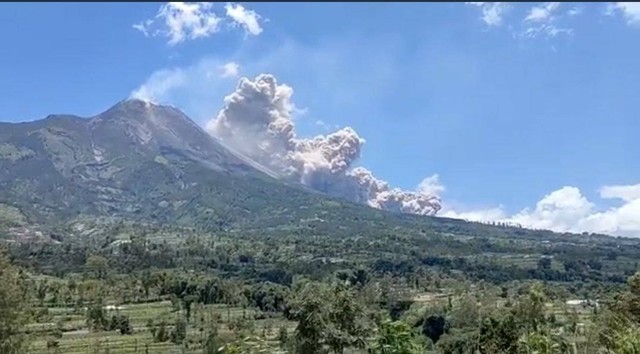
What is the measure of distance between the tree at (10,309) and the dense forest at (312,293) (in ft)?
0.13

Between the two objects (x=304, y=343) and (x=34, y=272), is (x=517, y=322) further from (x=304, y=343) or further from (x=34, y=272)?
(x=34, y=272)

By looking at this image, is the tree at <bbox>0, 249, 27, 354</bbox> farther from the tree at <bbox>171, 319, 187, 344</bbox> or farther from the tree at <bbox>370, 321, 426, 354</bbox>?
the tree at <bbox>171, 319, 187, 344</bbox>

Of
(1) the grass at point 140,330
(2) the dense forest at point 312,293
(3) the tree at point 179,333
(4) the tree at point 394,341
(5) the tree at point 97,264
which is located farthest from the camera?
(5) the tree at point 97,264

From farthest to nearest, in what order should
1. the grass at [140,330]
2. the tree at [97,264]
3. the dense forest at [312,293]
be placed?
the tree at [97,264], the grass at [140,330], the dense forest at [312,293]

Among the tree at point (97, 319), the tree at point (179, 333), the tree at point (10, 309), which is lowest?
the tree at point (179, 333)

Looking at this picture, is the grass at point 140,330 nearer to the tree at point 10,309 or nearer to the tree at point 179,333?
the tree at point 179,333

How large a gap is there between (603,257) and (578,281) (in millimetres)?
29750

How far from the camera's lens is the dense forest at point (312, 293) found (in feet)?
88.8

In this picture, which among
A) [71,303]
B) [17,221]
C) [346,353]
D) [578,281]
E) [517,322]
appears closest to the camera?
[346,353]

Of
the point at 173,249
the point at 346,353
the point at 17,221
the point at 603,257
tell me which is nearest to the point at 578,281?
the point at 603,257

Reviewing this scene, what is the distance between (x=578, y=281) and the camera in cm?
9356

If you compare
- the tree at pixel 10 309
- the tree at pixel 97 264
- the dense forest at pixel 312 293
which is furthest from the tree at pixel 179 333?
the tree at pixel 97 264

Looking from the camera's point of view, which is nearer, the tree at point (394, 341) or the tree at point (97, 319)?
the tree at point (394, 341)

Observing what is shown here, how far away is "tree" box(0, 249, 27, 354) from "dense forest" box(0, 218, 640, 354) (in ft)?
0.13
